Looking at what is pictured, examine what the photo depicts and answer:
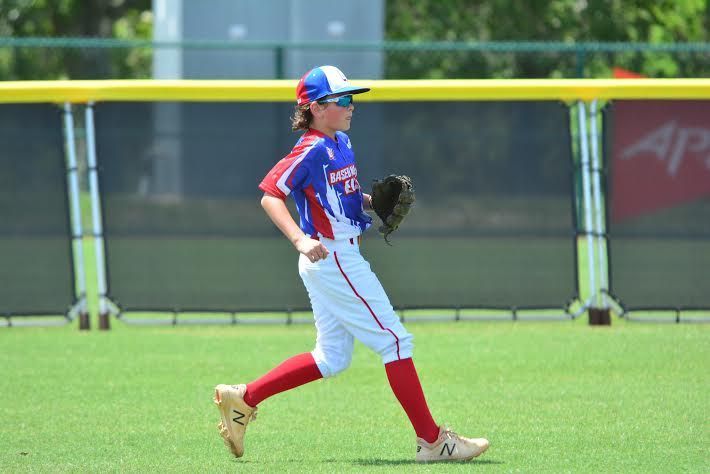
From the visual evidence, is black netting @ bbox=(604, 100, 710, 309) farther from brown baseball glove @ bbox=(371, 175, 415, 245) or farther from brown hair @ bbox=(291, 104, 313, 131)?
brown hair @ bbox=(291, 104, 313, 131)

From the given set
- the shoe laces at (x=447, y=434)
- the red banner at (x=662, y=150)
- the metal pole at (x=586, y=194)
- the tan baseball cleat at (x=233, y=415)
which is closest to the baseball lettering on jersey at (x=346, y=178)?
the tan baseball cleat at (x=233, y=415)

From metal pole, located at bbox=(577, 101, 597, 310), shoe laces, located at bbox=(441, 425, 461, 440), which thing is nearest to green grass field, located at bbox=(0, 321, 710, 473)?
shoe laces, located at bbox=(441, 425, 461, 440)

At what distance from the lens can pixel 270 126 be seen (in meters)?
10.2

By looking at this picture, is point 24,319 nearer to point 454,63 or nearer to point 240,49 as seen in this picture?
point 240,49

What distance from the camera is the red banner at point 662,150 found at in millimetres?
10086

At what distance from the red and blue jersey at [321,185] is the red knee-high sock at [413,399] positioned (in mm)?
638

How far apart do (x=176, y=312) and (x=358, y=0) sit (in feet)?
38.6

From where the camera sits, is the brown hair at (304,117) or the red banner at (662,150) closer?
the brown hair at (304,117)

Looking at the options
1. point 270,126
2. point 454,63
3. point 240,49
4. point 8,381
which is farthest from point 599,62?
point 8,381

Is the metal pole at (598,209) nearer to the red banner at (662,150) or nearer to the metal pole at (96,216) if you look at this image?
the red banner at (662,150)

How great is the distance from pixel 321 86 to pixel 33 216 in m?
4.91

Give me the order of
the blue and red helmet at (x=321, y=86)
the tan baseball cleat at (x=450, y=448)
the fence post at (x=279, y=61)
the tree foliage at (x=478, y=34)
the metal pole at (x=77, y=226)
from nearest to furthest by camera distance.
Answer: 1. the tan baseball cleat at (x=450, y=448)
2. the blue and red helmet at (x=321, y=86)
3. the metal pole at (x=77, y=226)
4. the fence post at (x=279, y=61)
5. the tree foliage at (x=478, y=34)

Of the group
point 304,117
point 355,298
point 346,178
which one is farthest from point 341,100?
point 355,298

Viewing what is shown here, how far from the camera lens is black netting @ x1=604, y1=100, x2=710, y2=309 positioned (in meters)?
10.1
